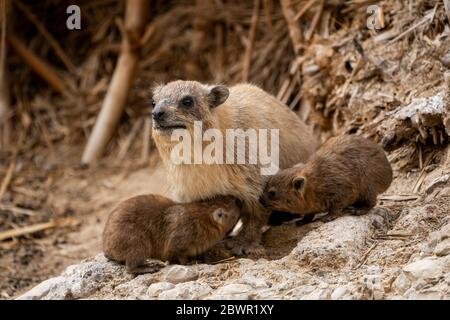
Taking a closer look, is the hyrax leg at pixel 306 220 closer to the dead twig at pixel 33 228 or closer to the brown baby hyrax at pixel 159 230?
A: the brown baby hyrax at pixel 159 230

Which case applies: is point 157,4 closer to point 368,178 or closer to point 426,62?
point 426,62

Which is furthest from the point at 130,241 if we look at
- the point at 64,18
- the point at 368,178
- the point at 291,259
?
the point at 64,18

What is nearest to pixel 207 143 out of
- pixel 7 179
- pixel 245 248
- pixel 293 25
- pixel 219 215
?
pixel 219 215

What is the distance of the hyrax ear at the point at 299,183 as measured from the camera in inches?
247

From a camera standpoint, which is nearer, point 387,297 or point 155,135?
point 387,297

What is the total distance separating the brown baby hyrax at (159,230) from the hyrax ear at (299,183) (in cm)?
59

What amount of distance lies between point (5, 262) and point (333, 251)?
455 centimetres

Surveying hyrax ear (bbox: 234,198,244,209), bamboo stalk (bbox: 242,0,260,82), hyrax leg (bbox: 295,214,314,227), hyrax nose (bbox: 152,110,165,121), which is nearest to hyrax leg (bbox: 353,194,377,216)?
hyrax leg (bbox: 295,214,314,227)

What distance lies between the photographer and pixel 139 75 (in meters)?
11.9

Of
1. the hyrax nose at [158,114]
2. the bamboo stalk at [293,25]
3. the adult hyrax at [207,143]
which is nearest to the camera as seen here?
the hyrax nose at [158,114]

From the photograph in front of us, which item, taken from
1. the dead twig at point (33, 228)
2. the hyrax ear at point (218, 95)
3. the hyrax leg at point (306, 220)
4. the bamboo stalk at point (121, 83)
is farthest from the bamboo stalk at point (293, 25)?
the dead twig at point (33, 228)

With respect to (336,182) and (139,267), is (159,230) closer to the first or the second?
(139,267)

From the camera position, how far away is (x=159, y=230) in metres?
5.96

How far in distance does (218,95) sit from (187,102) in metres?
→ 0.37
